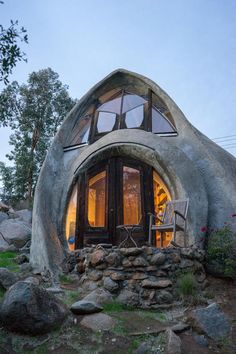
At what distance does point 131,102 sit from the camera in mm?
9398

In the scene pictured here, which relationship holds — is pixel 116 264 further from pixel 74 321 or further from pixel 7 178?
pixel 7 178

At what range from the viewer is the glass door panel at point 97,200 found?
759 cm

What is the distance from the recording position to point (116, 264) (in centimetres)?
511

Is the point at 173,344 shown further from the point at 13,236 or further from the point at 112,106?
the point at 13,236

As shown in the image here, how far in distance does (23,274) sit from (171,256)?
318 cm

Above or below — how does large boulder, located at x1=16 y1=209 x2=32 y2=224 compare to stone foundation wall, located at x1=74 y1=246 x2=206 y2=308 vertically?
above

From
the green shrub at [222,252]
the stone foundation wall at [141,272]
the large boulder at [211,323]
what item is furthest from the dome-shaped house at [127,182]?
the large boulder at [211,323]

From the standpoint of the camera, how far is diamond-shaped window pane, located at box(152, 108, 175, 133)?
27.9ft

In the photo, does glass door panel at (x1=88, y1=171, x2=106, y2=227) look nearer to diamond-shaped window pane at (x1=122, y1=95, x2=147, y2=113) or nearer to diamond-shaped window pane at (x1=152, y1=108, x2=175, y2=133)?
diamond-shaped window pane at (x1=152, y1=108, x2=175, y2=133)

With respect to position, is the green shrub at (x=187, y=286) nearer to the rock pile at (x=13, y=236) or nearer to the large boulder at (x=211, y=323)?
the large boulder at (x=211, y=323)

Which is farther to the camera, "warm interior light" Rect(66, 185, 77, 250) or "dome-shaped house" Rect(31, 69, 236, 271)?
"warm interior light" Rect(66, 185, 77, 250)

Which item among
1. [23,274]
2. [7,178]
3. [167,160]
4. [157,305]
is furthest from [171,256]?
[7,178]

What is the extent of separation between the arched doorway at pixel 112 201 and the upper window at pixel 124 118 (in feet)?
4.49

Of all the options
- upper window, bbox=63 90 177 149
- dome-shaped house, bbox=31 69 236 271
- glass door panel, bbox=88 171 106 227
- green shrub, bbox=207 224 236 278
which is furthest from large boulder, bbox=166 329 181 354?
upper window, bbox=63 90 177 149
